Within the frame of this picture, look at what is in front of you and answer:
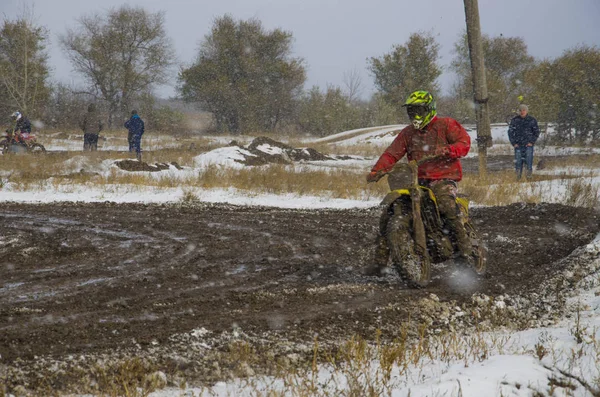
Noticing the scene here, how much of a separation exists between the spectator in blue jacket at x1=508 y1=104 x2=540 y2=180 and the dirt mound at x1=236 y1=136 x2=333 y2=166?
1157 cm

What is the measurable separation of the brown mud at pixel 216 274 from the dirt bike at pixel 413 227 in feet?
0.95

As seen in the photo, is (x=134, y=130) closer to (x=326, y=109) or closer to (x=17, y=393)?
(x=17, y=393)

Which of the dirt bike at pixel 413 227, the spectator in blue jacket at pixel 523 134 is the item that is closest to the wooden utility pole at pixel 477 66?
the spectator in blue jacket at pixel 523 134

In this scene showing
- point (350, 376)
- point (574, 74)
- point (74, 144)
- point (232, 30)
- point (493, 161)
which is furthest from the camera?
point (232, 30)

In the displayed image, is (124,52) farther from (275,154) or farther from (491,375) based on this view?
(491,375)

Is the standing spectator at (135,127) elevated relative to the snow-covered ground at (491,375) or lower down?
elevated

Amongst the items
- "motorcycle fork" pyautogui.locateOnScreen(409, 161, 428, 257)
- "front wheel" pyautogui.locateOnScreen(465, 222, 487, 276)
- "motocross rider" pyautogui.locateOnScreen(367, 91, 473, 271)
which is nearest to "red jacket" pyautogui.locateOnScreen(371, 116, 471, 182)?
"motocross rider" pyautogui.locateOnScreen(367, 91, 473, 271)

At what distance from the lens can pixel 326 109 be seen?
55.9 metres

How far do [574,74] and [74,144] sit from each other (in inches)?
1198

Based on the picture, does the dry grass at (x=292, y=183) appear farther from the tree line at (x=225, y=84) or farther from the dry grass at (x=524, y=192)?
the tree line at (x=225, y=84)

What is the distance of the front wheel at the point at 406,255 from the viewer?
613cm

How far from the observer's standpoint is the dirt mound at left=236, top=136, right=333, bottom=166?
25684 mm

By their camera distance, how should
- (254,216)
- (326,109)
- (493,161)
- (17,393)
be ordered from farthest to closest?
(326,109)
(493,161)
(254,216)
(17,393)

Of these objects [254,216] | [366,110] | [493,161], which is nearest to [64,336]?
[254,216]
